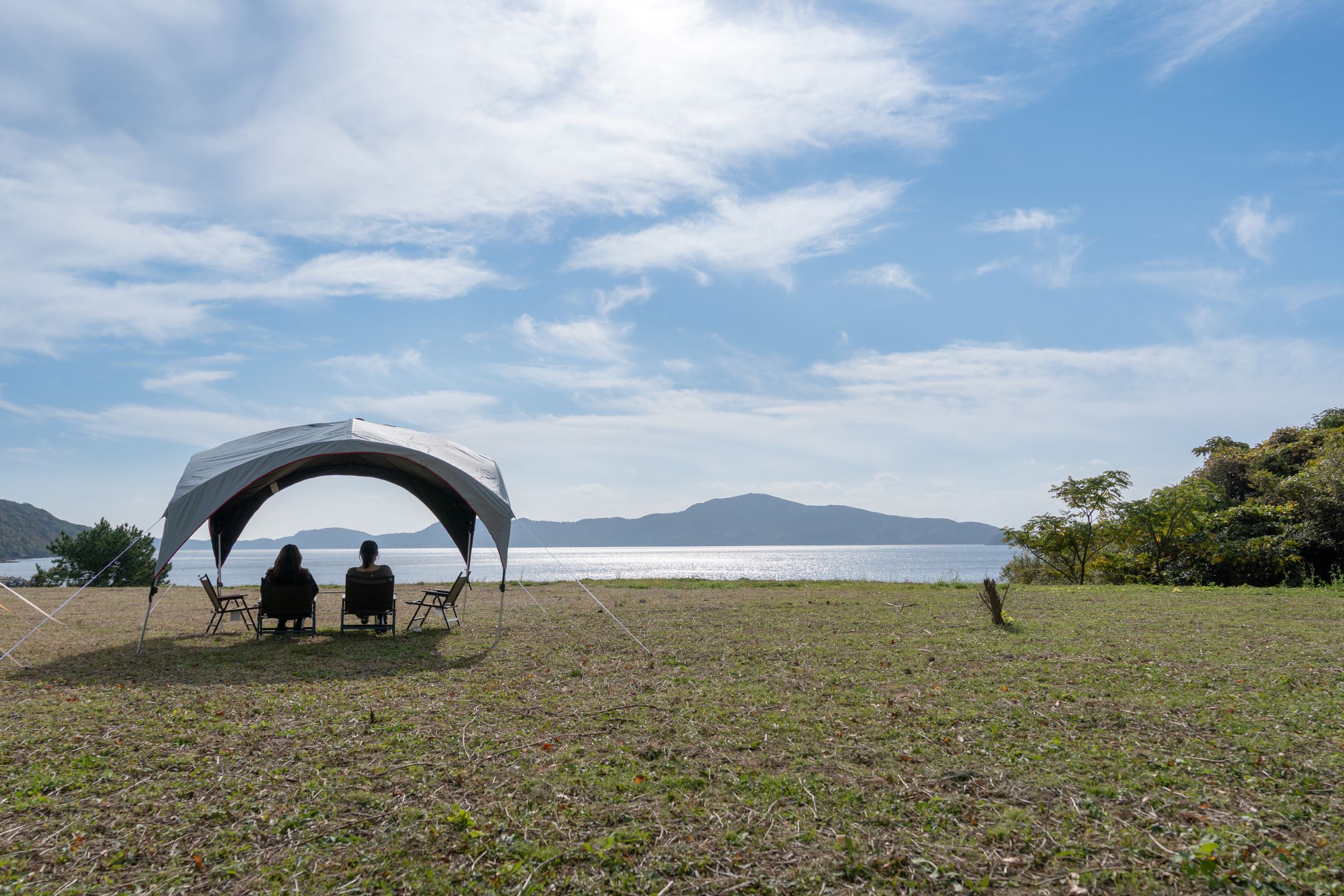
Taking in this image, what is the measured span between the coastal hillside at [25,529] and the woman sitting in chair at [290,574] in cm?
11882

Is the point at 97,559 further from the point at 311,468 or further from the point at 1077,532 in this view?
the point at 1077,532

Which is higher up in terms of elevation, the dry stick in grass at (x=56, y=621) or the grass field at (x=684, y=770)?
the dry stick in grass at (x=56, y=621)

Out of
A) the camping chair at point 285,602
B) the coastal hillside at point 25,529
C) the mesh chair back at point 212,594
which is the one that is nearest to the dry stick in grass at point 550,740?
the camping chair at point 285,602

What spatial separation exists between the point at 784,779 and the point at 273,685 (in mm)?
5081

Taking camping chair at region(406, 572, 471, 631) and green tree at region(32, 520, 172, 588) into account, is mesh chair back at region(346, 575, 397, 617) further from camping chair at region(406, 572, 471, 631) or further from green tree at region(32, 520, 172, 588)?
green tree at region(32, 520, 172, 588)

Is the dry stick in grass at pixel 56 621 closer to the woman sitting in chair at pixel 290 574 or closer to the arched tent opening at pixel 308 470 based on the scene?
the arched tent opening at pixel 308 470

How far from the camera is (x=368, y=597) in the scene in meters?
10.5

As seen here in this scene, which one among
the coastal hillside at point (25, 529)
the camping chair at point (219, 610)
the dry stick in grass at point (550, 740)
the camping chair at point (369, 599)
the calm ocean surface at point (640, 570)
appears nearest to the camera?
the dry stick in grass at point (550, 740)

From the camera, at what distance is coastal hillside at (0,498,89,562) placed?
107 metres

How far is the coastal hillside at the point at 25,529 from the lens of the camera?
4210 inches

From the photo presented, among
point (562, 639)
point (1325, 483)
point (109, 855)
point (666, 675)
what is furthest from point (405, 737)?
point (1325, 483)

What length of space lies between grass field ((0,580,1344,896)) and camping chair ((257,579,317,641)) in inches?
59.2

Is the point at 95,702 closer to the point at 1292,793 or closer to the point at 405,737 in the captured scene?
the point at 405,737

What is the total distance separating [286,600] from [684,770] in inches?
312
